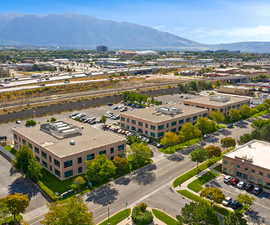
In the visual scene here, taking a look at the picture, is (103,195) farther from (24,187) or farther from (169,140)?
(169,140)

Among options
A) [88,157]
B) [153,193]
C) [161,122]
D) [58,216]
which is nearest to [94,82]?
[161,122]

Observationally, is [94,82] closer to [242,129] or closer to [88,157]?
[242,129]

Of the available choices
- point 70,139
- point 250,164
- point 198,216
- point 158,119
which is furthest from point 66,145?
point 250,164

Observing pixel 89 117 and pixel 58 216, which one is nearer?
pixel 58 216

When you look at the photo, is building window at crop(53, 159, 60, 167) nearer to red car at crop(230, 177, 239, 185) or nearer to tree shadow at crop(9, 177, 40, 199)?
tree shadow at crop(9, 177, 40, 199)

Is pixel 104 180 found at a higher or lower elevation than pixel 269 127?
lower

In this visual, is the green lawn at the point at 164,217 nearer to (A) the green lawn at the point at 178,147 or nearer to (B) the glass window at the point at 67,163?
(B) the glass window at the point at 67,163

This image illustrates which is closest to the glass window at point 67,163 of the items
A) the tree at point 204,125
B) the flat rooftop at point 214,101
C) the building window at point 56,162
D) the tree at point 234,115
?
the building window at point 56,162

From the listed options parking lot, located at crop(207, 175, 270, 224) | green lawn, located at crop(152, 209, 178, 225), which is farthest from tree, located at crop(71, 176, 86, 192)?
parking lot, located at crop(207, 175, 270, 224)
